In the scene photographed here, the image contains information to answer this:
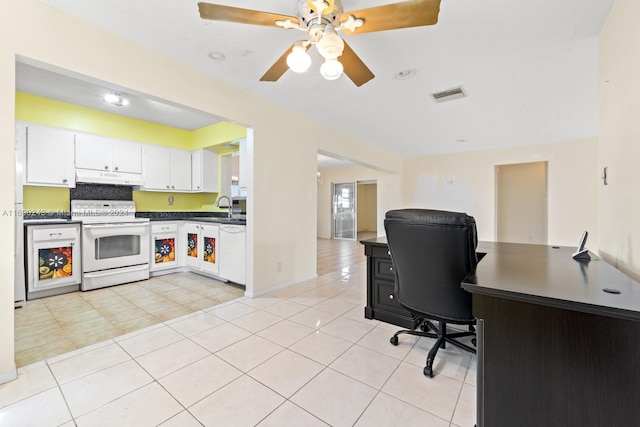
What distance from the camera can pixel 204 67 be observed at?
254 cm

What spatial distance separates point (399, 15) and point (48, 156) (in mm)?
4301

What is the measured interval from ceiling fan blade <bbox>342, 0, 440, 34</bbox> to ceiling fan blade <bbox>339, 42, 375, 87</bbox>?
211mm

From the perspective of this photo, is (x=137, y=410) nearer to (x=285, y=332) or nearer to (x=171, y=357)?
(x=171, y=357)

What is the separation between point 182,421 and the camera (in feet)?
4.40

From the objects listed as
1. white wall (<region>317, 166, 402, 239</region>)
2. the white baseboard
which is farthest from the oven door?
white wall (<region>317, 166, 402, 239</region>)

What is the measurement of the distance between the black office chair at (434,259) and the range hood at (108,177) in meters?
4.03

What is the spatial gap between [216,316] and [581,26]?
3.88 m

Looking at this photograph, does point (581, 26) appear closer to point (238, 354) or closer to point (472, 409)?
point (472, 409)

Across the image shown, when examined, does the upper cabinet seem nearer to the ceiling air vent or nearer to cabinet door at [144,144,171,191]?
cabinet door at [144,144,171,191]

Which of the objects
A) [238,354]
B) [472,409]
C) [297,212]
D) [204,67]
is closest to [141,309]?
[238,354]

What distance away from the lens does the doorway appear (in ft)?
20.6

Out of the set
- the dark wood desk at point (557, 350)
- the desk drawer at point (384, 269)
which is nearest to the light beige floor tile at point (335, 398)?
the dark wood desk at point (557, 350)

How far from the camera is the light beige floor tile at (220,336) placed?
2100mm

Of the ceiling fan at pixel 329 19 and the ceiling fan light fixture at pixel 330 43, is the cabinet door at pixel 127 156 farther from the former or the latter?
the ceiling fan light fixture at pixel 330 43
